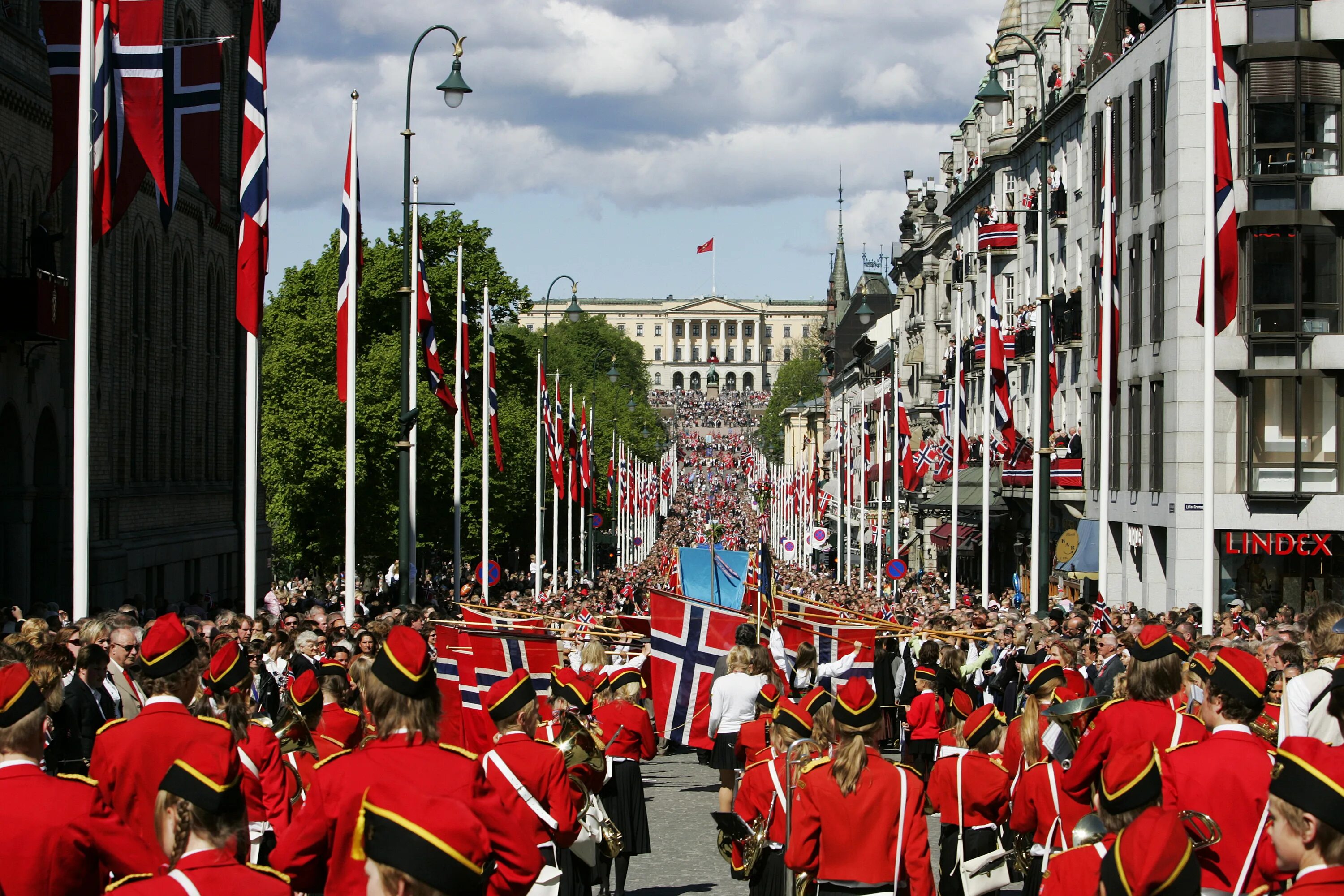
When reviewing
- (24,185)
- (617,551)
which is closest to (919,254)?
(617,551)

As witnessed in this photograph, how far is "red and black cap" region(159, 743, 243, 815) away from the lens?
207 inches

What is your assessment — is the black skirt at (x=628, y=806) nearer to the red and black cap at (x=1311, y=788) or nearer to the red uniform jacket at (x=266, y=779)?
the red uniform jacket at (x=266, y=779)

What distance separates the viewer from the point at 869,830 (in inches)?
291

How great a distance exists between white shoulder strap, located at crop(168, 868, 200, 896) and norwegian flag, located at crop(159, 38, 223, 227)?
477 inches

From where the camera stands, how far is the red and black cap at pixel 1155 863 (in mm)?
4754

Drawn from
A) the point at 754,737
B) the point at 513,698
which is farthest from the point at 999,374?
the point at 513,698

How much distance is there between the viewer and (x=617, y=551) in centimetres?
8206

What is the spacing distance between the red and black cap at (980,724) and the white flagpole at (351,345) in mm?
13717

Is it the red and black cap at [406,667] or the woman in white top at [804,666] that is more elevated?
the red and black cap at [406,667]

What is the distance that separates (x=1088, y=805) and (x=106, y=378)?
91.8 ft

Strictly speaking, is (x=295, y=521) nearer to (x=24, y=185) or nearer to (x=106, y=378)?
(x=106, y=378)

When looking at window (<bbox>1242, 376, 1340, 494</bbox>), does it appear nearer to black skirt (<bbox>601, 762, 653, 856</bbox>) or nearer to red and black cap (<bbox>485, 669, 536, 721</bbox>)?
black skirt (<bbox>601, 762, 653, 856</bbox>)

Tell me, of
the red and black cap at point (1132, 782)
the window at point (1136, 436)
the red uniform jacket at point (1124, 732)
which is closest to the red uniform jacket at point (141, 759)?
the red and black cap at point (1132, 782)

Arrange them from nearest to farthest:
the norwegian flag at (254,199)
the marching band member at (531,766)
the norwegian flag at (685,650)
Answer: the marching band member at (531,766), the norwegian flag at (685,650), the norwegian flag at (254,199)
